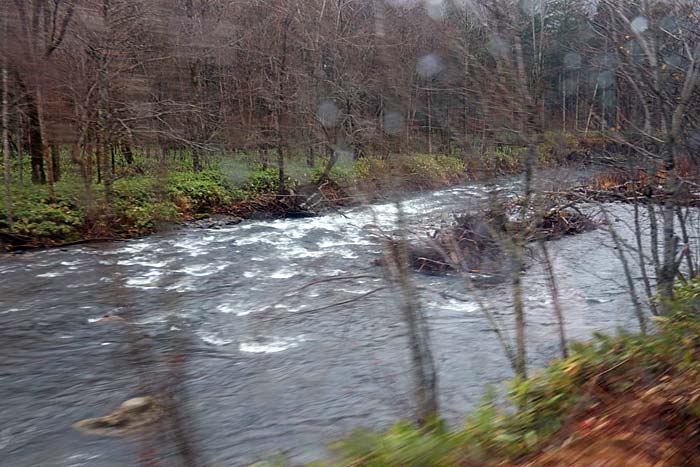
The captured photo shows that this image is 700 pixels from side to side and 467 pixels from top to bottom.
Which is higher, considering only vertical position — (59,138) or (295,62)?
(295,62)

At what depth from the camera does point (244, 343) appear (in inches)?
338

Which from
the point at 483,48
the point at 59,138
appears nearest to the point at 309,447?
the point at 483,48

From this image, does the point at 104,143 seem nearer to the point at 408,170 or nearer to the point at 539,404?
the point at 408,170

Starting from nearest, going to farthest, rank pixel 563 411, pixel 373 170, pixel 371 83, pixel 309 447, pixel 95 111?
1. pixel 563 411
2. pixel 373 170
3. pixel 371 83
4. pixel 309 447
5. pixel 95 111

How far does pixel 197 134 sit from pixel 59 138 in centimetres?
674

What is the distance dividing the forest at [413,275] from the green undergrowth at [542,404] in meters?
0.02

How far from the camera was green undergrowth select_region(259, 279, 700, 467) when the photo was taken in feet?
9.07

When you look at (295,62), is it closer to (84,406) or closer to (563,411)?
(84,406)

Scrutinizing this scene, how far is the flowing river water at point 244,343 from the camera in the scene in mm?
5348

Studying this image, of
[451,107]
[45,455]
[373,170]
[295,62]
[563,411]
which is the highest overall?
[295,62]

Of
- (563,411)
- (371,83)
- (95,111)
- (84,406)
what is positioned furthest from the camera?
(95,111)

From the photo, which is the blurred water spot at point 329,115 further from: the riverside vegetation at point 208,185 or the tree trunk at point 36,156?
the tree trunk at point 36,156

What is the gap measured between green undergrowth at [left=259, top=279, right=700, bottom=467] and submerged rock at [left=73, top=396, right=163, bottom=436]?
323cm

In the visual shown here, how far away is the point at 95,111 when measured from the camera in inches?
461
